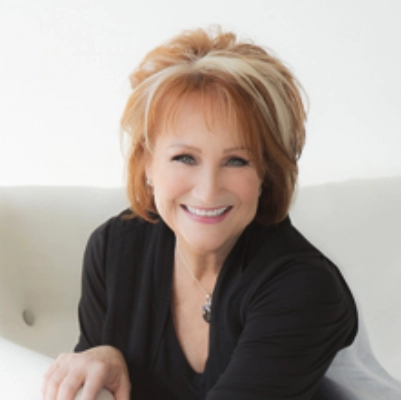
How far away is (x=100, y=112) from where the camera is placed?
1.94 m

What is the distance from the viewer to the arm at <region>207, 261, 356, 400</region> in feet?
3.28

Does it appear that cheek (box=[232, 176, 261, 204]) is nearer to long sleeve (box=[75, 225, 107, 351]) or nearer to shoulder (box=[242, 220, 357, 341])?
shoulder (box=[242, 220, 357, 341])

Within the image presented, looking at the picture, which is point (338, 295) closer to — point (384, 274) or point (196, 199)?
point (196, 199)

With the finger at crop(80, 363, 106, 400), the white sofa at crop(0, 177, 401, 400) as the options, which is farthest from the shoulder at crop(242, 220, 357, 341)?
the white sofa at crop(0, 177, 401, 400)

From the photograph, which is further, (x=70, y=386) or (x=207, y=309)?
(x=207, y=309)

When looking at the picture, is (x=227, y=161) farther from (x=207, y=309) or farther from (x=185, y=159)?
(x=207, y=309)

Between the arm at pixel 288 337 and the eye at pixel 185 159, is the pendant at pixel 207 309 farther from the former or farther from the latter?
Result: the eye at pixel 185 159

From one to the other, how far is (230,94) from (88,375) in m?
0.42

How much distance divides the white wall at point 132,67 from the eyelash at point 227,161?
67 centimetres

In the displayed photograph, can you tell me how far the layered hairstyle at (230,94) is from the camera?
1019 mm

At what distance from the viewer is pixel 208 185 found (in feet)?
3.47

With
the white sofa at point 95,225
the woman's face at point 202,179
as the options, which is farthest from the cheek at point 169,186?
the white sofa at point 95,225

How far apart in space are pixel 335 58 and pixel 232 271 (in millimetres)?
752

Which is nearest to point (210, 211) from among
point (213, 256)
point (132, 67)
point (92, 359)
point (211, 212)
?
point (211, 212)
